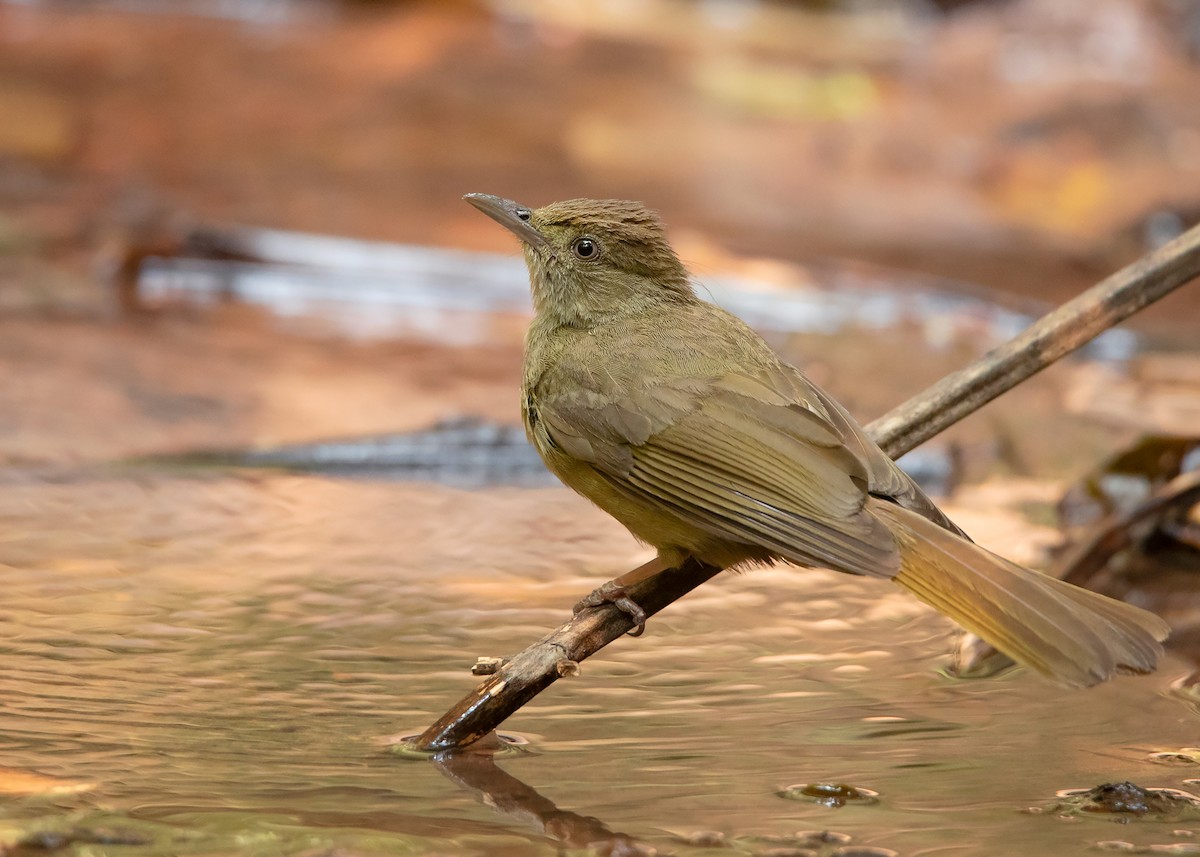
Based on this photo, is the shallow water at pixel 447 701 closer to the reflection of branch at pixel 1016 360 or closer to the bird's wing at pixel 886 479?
the reflection of branch at pixel 1016 360

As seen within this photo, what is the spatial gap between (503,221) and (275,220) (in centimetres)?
424

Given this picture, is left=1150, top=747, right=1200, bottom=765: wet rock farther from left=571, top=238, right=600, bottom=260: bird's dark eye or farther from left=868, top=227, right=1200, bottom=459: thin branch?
left=571, top=238, right=600, bottom=260: bird's dark eye

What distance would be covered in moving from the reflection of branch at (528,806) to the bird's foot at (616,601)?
37cm

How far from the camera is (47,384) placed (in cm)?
543

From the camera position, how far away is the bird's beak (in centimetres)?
390

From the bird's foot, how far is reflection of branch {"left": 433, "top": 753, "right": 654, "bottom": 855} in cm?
37

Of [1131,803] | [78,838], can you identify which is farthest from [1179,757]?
[78,838]

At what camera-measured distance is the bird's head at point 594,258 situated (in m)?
3.90

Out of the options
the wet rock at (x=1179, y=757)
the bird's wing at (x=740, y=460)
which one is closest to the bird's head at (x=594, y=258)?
the bird's wing at (x=740, y=460)

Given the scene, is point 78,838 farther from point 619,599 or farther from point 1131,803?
point 1131,803

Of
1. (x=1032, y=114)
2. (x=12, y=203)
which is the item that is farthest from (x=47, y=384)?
(x=1032, y=114)

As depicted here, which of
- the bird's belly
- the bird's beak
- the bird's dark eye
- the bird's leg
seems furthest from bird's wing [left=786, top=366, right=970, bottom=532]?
the bird's beak

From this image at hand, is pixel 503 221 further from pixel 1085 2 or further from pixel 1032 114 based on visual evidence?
pixel 1085 2

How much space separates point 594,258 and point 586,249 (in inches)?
1.4
